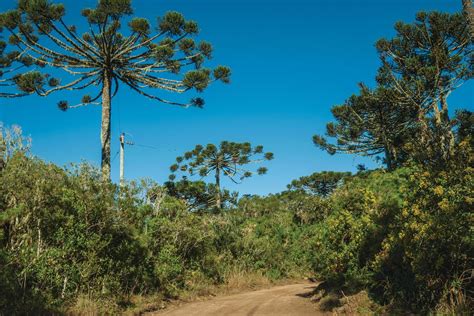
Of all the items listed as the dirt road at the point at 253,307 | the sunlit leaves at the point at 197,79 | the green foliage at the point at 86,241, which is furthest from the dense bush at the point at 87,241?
the sunlit leaves at the point at 197,79

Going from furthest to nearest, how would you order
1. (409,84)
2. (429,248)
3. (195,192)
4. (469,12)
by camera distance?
(195,192) → (409,84) → (469,12) → (429,248)

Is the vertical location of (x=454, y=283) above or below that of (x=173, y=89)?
below

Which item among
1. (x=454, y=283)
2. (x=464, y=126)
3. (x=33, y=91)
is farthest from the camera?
(x=464, y=126)

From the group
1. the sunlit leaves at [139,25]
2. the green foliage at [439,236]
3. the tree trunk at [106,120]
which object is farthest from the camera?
the tree trunk at [106,120]

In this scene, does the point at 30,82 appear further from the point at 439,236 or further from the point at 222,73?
the point at 439,236

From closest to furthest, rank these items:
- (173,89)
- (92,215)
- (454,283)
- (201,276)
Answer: (454,283) → (92,215) → (201,276) → (173,89)

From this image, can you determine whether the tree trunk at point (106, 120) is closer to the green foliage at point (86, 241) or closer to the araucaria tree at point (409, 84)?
the green foliage at point (86, 241)

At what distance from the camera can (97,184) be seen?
441 inches

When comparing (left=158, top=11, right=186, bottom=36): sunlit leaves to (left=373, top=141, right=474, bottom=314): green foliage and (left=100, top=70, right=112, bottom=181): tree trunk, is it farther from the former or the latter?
(left=373, top=141, right=474, bottom=314): green foliage

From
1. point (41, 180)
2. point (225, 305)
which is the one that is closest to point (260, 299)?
point (225, 305)

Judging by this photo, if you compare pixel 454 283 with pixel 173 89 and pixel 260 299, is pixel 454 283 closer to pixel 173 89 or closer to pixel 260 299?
pixel 260 299

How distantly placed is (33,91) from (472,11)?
1468cm

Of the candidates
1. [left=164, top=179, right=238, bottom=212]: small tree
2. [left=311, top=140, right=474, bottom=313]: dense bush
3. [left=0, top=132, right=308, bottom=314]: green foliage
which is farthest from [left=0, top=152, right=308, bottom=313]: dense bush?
[left=164, top=179, right=238, bottom=212]: small tree

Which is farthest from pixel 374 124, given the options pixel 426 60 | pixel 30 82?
pixel 30 82
